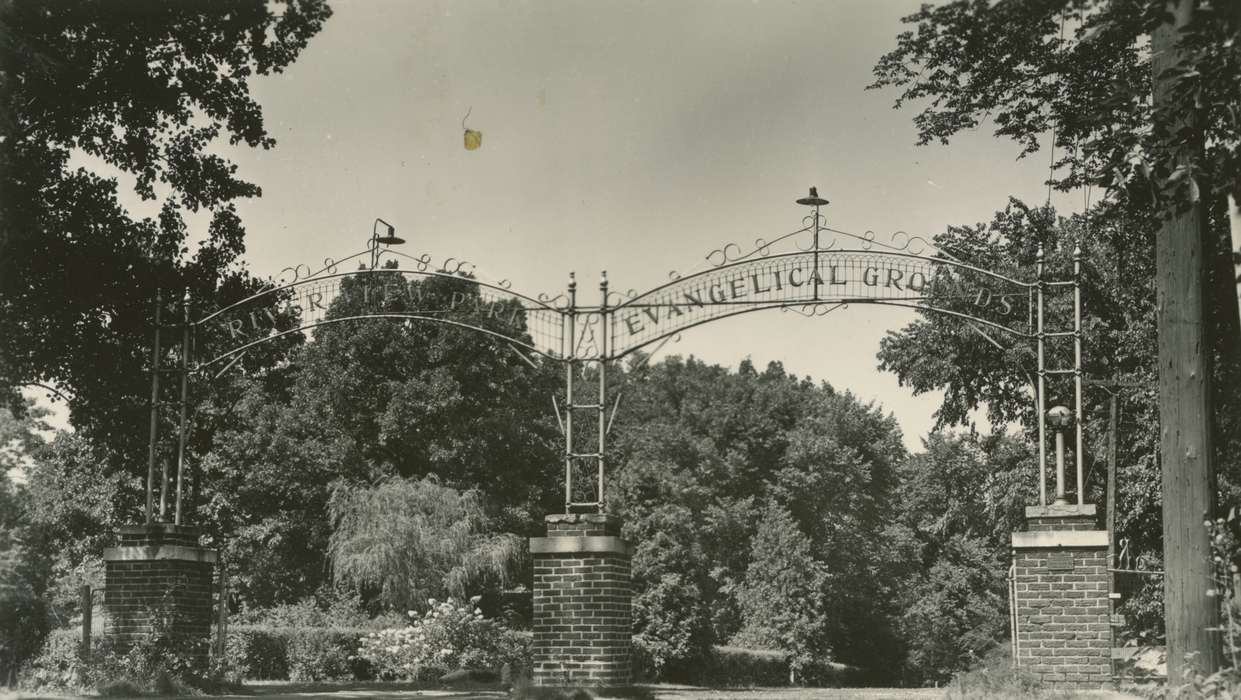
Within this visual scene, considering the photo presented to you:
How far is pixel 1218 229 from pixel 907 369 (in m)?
11.4

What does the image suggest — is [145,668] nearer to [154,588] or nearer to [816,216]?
[154,588]

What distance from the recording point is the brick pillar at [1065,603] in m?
12.6

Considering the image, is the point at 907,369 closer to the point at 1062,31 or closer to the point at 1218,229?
the point at 1218,229

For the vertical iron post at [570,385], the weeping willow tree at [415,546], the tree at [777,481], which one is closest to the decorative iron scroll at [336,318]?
the vertical iron post at [570,385]

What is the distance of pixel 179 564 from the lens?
14.4m

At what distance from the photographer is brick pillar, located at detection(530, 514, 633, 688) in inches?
522

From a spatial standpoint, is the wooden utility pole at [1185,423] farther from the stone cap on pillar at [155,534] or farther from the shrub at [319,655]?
the shrub at [319,655]

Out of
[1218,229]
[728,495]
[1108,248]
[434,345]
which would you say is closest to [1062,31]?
[1218,229]

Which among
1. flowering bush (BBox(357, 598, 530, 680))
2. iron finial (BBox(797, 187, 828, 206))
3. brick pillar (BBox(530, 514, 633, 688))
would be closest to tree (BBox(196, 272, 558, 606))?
flowering bush (BBox(357, 598, 530, 680))

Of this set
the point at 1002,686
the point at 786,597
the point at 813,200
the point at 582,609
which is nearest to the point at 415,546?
the point at 582,609

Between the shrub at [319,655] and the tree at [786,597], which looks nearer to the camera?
the shrub at [319,655]

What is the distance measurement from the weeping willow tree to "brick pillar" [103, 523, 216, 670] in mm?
13007

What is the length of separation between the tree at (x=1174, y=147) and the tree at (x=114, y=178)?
8385 millimetres

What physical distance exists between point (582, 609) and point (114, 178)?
8717 millimetres
